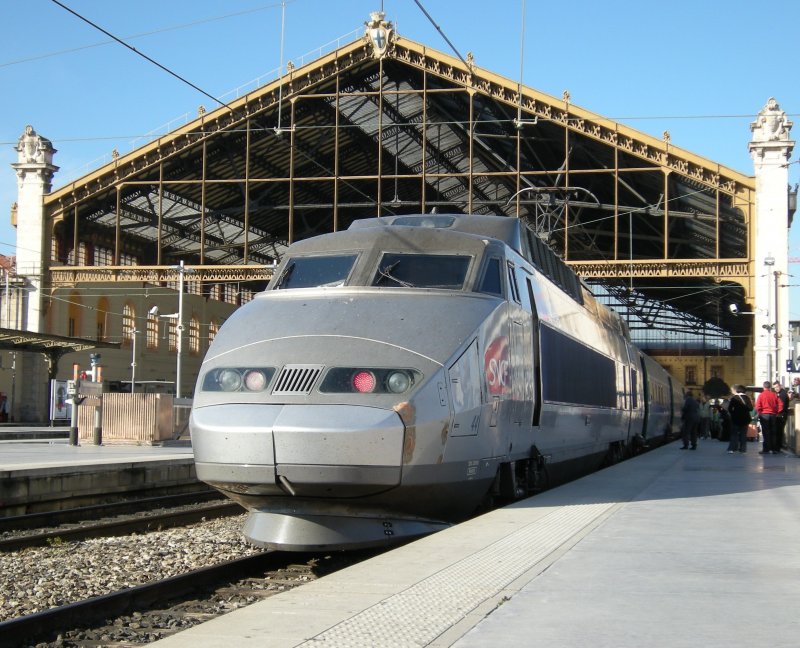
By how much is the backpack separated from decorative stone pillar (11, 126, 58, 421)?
94.3 feet

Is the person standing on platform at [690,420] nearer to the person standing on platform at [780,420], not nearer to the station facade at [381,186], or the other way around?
the person standing on platform at [780,420]

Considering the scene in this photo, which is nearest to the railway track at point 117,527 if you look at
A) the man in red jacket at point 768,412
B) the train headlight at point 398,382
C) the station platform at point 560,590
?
the train headlight at point 398,382

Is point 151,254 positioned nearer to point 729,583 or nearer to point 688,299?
point 688,299

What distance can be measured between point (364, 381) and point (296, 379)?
0.59 meters

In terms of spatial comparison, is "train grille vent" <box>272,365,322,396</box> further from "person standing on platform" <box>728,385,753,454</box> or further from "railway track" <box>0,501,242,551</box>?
"person standing on platform" <box>728,385,753,454</box>

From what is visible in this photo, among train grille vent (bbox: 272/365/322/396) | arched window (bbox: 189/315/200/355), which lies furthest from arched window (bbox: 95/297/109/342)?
train grille vent (bbox: 272/365/322/396)

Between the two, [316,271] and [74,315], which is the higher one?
[74,315]

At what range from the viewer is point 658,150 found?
39406 mm

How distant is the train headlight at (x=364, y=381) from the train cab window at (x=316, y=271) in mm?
2148

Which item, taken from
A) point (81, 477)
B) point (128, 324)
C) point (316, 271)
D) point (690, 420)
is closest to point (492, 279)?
point (316, 271)

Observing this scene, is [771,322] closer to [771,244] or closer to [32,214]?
[771,244]

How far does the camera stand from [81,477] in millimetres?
17109

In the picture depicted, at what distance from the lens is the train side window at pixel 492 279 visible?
37.9 ft

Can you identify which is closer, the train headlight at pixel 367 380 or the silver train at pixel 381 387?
the silver train at pixel 381 387
